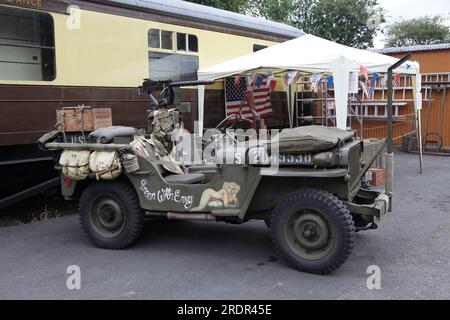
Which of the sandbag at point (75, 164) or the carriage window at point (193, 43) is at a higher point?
the carriage window at point (193, 43)

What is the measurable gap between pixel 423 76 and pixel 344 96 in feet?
25.5

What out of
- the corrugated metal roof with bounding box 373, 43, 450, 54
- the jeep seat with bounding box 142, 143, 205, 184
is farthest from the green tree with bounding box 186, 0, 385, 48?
the jeep seat with bounding box 142, 143, 205, 184

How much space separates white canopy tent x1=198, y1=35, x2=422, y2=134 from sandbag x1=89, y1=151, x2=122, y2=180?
11.1 feet

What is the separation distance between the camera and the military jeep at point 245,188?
424 cm

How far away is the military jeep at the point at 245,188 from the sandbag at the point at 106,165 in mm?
10

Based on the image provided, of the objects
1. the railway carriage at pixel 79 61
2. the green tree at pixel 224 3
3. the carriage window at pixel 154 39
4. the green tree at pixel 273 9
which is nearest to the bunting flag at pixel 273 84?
the railway carriage at pixel 79 61

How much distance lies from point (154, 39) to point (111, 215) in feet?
12.0

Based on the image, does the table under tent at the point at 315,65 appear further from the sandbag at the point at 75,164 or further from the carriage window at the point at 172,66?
the sandbag at the point at 75,164

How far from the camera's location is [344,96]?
763 centimetres

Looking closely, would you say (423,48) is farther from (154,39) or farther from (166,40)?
(154,39)

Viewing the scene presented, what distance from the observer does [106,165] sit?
484 centimetres

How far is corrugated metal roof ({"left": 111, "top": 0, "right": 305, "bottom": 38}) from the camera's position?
7706mm
